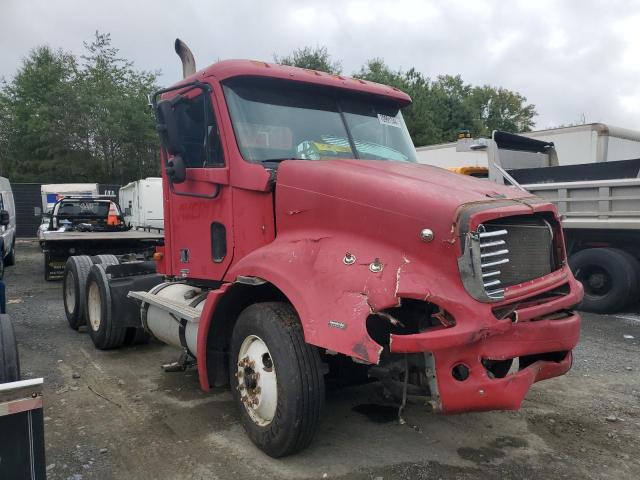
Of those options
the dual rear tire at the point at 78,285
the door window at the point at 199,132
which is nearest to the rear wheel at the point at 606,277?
the door window at the point at 199,132

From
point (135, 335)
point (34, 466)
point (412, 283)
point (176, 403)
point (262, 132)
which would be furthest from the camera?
point (135, 335)

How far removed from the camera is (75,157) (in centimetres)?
3153

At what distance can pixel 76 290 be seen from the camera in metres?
6.80

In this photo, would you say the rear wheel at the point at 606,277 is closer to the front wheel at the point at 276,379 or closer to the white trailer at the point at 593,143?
the white trailer at the point at 593,143

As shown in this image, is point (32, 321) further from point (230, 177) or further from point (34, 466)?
point (34, 466)

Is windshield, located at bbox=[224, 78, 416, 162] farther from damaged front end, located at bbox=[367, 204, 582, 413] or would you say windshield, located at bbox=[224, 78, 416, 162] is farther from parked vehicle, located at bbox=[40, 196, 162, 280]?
parked vehicle, located at bbox=[40, 196, 162, 280]

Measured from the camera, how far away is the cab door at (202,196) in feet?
13.4

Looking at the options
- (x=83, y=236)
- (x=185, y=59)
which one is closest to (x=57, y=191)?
(x=83, y=236)

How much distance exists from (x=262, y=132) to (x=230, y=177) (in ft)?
1.37

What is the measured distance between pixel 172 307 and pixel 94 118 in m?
30.8

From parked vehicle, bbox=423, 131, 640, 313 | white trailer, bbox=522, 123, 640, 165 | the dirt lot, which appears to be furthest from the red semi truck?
white trailer, bbox=522, 123, 640, 165

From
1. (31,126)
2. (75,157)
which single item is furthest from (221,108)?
(31,126)

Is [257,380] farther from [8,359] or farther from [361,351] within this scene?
[8,359]

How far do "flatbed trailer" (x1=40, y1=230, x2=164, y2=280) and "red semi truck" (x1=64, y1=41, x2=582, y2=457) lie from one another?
646 centimetres
